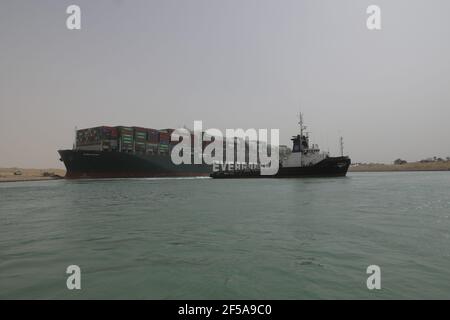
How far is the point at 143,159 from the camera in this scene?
221 ft

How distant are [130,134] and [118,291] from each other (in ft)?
233

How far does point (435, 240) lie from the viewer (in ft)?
27.7

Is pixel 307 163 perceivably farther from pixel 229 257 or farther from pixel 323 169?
pixel 229 257

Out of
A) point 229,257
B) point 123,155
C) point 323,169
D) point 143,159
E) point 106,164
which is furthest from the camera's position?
point 143,159

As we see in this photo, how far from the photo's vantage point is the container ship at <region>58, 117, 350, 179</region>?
56656mm

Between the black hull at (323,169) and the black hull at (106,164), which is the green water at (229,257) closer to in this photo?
the black hull at (323,169)

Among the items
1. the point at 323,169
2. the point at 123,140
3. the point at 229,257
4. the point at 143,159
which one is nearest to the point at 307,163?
the point at 323,169

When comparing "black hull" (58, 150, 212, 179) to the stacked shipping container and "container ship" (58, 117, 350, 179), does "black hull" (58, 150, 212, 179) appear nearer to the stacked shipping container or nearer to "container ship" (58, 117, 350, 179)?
"container ship" (58, 117, 350, 179)

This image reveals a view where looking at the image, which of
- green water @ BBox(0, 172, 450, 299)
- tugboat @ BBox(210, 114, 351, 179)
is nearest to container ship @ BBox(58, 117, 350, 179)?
tugboat @ BBox(210, 114, 351, 179)

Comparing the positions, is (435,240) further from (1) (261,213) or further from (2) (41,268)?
(2) (41,268)

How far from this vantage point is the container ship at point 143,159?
5666 cm

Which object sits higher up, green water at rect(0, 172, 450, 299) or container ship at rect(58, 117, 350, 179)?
container ship at rect(58, 117, 350, 179)

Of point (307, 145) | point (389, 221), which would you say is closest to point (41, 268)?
point (389, 221)
